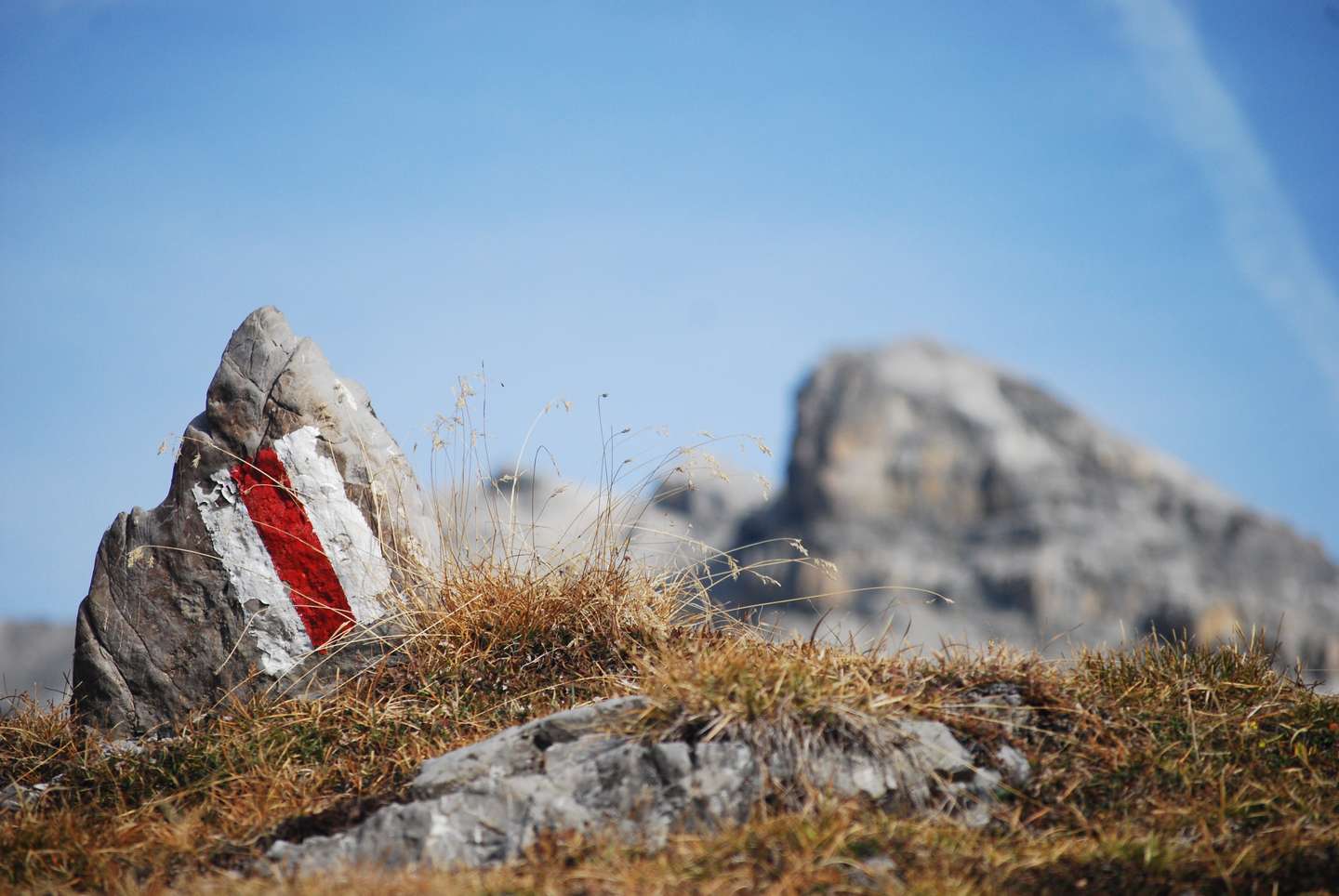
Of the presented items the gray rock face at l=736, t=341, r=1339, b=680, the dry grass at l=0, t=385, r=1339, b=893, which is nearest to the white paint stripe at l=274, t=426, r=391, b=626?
the dry grass at l=0, t=385, r=1339, b=893

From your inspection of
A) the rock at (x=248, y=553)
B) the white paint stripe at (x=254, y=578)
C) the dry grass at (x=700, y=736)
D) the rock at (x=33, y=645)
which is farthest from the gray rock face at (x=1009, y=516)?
the white paint stripe at (x=254, y=578)

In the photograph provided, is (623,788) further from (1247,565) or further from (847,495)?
(847,495)

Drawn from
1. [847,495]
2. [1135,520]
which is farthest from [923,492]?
[1135,520]

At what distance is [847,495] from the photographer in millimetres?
66750

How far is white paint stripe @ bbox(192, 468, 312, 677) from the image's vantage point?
543cm

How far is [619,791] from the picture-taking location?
12.4 ft

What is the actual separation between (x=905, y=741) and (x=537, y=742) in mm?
1472

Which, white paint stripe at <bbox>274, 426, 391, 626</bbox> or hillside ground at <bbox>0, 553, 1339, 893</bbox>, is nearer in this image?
hillside ground at <bbox>0, 553, 1339, 893</bbox>

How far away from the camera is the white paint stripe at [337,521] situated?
554cm

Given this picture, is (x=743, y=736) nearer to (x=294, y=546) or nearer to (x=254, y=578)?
(x=294, y=546)

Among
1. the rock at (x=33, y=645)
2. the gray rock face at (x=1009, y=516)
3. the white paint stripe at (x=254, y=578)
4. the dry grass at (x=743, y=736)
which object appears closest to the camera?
the dry grass at (x=743, y=736)

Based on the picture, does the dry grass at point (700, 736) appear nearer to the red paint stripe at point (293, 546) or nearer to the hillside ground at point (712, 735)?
the hillside ground at point (712, 735)

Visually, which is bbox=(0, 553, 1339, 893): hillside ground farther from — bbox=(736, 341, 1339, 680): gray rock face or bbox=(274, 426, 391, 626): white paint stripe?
bbox=(736, 341, 1339, 680): gray rock face

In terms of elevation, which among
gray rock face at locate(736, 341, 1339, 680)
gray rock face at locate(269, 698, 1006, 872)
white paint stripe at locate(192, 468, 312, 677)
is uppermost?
white paint stripe at locate(192, 468, 312, 677)
